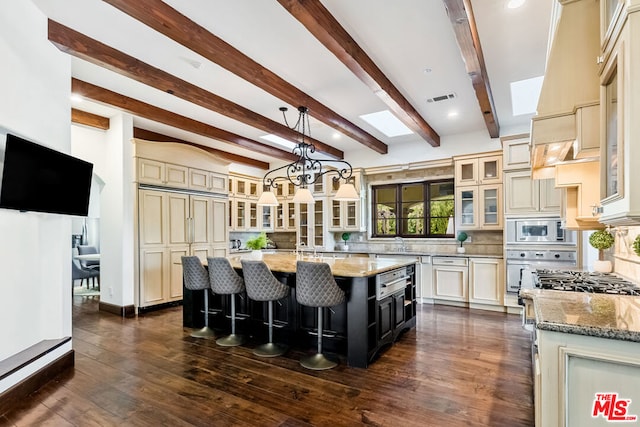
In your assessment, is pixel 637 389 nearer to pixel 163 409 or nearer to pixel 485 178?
pixel 163 409

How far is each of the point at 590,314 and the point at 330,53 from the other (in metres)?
2.78

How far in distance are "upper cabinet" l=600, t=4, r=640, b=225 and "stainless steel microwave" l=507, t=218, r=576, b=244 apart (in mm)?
3674

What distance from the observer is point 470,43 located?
8.70ft

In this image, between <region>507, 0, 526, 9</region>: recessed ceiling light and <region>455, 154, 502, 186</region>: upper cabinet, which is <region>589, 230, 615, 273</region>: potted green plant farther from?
<region>455, 154, 502, 186</region>: upper cabinet

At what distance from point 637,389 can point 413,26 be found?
2.68 metres

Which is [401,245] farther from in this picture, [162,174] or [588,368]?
[588,368]

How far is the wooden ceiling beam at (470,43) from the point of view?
2260 millimetres

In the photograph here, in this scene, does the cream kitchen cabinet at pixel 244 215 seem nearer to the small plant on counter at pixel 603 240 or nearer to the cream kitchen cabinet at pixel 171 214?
the cream kitchen cabinet at pixel 171 214

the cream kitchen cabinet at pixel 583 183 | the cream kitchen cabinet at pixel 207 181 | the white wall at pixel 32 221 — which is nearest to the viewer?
the white wall at pixel 32 221

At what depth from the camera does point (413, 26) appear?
2748 mm

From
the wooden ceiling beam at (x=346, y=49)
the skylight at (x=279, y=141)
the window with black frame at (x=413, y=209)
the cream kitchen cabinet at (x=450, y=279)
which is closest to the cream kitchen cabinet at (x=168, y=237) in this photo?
the skylight at (x=279, y=141)

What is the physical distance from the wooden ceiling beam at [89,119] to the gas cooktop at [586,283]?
18.8 feet

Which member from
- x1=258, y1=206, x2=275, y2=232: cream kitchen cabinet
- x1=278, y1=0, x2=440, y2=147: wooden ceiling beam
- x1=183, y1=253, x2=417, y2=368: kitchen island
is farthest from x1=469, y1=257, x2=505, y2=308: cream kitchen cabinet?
x1=258, y1=206, x2=275, y2=232: cream kitchen cabinet

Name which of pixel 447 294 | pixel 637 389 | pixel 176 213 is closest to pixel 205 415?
pixel 637 389
